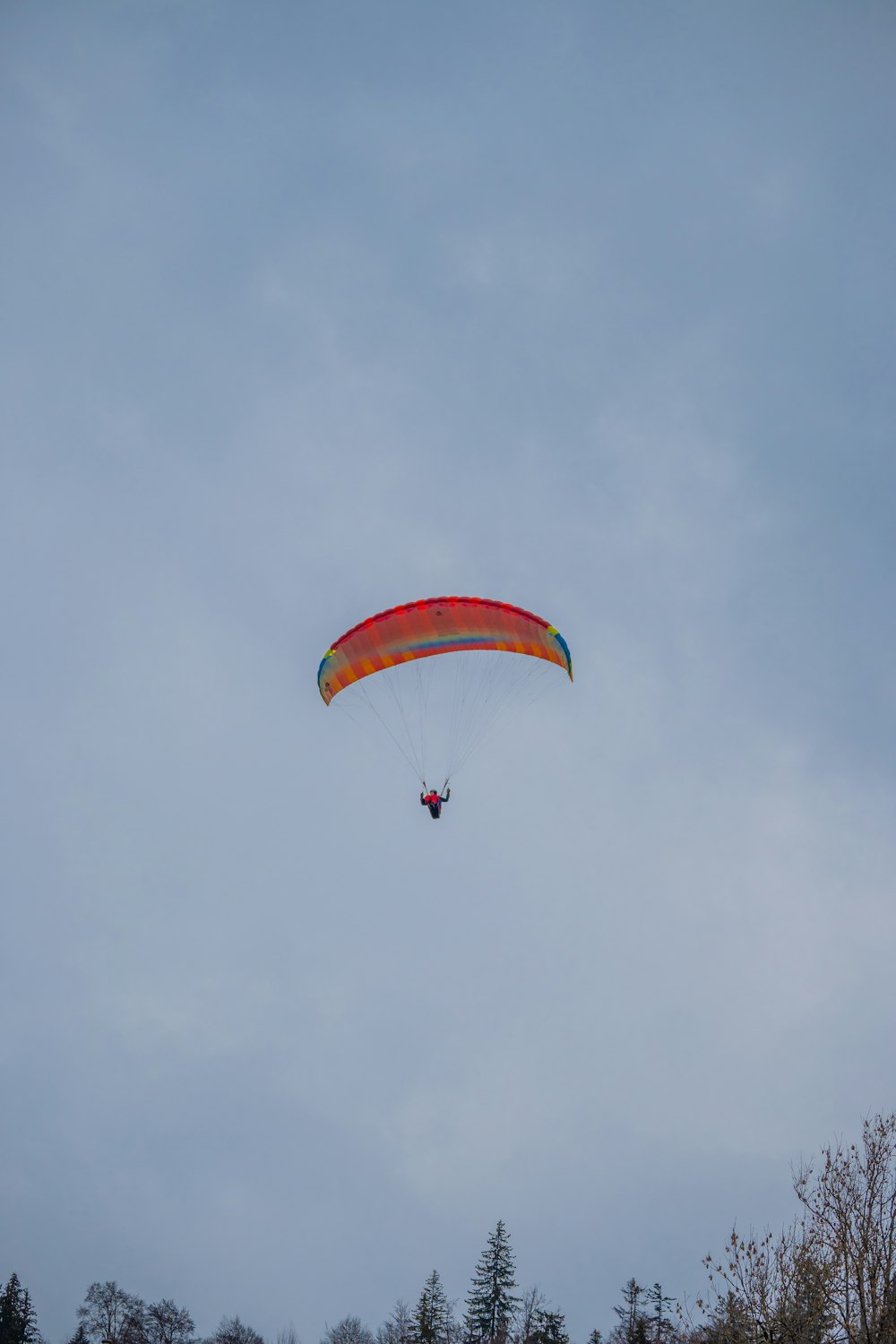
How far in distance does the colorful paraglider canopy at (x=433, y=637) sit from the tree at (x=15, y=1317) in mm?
31623

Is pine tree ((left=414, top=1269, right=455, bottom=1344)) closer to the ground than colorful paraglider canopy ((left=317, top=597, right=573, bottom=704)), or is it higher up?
closer to the ground

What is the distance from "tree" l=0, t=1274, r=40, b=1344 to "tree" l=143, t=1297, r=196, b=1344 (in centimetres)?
556

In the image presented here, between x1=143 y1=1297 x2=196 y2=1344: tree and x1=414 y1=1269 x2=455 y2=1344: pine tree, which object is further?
x1=143 y1=1297 x2=196 y2=1344: tree

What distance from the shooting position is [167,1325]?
164 ft

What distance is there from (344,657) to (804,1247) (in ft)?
64.9

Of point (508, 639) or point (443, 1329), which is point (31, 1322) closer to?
point (443, 1329)

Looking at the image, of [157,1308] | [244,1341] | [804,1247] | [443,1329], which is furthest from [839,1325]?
[244,1341]

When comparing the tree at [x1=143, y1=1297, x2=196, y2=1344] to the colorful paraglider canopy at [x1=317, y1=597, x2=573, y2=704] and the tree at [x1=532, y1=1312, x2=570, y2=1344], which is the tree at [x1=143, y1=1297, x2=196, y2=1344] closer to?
the tree at [x1=532, y1=1312, x2=570, y2=1344]

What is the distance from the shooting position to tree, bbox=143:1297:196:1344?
49.1 m

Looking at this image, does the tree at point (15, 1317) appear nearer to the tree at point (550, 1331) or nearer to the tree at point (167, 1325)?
the tree at point (167, 1325)

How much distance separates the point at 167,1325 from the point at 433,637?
Answer: 38.5 meters

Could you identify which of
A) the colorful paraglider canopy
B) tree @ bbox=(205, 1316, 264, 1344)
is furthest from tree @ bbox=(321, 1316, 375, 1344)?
the colorful paraglider canopy

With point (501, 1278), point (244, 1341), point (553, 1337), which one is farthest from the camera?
point (244, 1341)

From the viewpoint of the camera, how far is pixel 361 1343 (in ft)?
191
